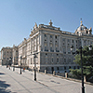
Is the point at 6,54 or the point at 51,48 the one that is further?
the point at 6,54

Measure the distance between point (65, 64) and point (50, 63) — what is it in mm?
8861

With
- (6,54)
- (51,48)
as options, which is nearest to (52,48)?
(51,48)

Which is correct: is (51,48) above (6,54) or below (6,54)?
above

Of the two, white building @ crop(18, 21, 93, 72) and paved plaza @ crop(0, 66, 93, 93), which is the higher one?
white building @ crop(18, 21, 93, 72)

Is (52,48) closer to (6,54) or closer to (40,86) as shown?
(40,86)

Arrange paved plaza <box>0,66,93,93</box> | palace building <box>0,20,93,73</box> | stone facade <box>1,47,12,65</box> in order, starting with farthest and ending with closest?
stone facade <box>1,47,12,65</box>, palace building <box>0,20,93,73</box>, paved plaza <box>0,66,93,93</box>

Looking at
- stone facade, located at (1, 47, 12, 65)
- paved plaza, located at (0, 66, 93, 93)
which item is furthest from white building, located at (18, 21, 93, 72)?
stone facade, located at (1, 47, 12, 65)

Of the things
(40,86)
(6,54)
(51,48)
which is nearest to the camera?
(40,86)

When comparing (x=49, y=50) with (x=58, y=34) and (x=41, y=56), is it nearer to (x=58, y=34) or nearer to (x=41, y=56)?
(x=41, y=56)

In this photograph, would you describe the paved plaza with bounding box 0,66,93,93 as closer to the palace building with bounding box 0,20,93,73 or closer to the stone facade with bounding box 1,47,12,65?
the palace building with bounding box 0,20,93,73

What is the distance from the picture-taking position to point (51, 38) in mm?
47250

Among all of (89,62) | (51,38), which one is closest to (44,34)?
(51,38)

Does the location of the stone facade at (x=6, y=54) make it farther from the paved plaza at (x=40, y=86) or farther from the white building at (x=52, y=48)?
the paved plaza at (x=40, y=86)

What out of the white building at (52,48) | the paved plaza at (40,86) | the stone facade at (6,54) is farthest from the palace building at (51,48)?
the stone facade at (6,54)
